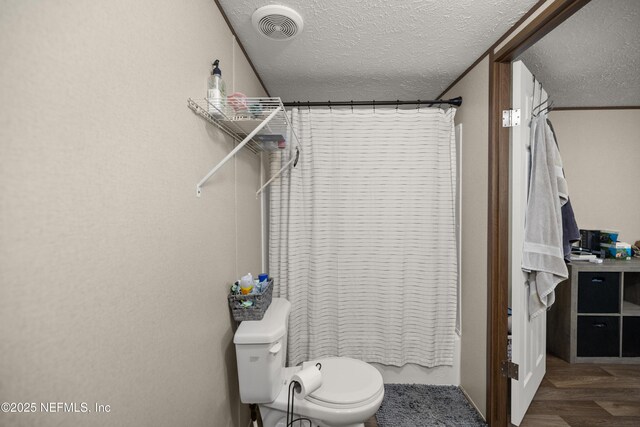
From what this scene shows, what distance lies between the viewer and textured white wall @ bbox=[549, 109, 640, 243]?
2.58 metres

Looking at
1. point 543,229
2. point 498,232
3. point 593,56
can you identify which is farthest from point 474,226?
point 593,56

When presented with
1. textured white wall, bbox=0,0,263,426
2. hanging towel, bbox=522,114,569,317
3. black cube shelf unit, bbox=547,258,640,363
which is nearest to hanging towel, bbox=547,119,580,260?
hanging towel, bbox=522,114,569,317

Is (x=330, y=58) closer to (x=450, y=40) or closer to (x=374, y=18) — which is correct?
(x=374, y=18)

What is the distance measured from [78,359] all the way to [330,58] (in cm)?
177

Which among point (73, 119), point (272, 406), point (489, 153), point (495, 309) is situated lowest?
point (272, 406)

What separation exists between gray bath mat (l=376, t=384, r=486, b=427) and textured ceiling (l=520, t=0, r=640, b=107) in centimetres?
234

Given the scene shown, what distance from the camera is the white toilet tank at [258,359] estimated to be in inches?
45.8

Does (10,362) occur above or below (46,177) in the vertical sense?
below

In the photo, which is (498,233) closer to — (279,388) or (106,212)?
(279,388)

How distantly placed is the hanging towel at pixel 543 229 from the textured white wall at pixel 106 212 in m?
1.76

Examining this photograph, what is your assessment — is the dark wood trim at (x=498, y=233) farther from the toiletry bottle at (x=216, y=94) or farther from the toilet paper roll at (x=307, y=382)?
the toiletry bottle at (x=216, y=94)

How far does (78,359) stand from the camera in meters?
0.52

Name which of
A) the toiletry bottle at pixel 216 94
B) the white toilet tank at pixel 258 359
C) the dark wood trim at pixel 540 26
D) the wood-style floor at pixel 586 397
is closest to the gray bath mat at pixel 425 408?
the wood-style floor at pixel 586 397

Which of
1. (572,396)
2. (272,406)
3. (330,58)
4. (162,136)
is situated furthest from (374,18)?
(572,396)
